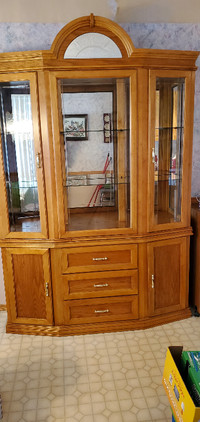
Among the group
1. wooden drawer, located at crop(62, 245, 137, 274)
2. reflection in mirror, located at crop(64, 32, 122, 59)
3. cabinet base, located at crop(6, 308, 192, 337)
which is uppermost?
reflection in mirror, located at crop(64, 32, 122, 59)

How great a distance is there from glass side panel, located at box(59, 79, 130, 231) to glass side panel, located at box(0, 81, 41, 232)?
8.9 inches

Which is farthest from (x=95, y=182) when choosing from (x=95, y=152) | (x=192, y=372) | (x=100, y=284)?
(x=192, y=372)

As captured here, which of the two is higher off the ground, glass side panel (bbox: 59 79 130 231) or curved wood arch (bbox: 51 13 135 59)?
curved wood arch (bbox: 51 13 135 59)

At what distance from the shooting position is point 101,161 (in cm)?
235

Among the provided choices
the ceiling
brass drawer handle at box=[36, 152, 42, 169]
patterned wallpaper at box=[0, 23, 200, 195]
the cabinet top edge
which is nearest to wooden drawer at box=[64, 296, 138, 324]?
brass drawer handle at box=[36, 152, 42, 169]

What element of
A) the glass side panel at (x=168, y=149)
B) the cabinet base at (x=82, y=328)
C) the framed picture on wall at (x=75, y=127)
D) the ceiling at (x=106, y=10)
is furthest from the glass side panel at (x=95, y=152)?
the cabinet base at (x=82, y=328)

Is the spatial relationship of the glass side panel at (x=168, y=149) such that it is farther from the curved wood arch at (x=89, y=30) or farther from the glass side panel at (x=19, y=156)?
the glass side panel at (x=19, y=156)

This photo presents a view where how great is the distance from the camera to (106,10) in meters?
2.26

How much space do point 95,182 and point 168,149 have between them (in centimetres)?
56

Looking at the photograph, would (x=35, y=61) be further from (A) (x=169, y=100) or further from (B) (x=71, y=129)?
(A) (x=169, y=100)

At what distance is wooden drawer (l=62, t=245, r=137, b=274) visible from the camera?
2314mm

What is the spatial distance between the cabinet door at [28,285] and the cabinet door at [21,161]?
0.50ft

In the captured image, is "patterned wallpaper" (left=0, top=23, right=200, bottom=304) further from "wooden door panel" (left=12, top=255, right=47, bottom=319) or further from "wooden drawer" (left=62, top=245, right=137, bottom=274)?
"wooden door panel" (left=12, top=255, right=47, bottom=319)

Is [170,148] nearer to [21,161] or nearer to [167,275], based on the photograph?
[167,275]
